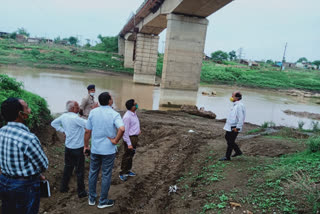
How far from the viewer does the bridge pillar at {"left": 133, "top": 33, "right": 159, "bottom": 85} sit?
104 feet

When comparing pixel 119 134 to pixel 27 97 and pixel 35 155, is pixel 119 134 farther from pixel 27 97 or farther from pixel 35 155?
pixel 27 97

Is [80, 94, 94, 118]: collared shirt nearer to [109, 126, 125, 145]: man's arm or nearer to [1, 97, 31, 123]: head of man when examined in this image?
[109, 126, 125, 145]: man's arm

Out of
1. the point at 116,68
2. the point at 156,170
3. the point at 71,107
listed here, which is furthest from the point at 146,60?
the point at 71,107

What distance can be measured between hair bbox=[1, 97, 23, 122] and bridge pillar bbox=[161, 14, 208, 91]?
50.5ft

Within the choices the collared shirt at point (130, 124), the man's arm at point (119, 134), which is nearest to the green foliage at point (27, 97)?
the collared shirt at point (130, 124)

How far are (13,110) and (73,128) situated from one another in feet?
5.25

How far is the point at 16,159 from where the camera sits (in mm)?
2408

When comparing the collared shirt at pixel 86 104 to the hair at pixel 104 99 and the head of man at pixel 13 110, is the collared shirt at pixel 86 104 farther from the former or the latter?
the head of man at pixel 13 110

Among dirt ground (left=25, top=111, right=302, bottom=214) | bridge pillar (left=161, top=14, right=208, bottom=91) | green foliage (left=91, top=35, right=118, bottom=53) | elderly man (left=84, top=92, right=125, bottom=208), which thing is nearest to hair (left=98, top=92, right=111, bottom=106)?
elderly man (left=84, top=92, right=125, bottom=208)

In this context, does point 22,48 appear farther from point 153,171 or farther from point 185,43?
point 153,171

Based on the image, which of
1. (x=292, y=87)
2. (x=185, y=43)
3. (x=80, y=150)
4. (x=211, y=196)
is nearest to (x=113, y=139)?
(x=80, y=150)

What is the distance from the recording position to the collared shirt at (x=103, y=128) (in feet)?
11.7

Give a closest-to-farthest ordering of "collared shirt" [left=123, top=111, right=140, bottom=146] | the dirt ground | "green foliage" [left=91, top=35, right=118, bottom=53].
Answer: the dirt ground < "collared shirt" [left=123, top=111, right=140, bottom=146] < "green foliage" [left=91, top=35, right=118, bottom=53]

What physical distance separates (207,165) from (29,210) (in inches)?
148
